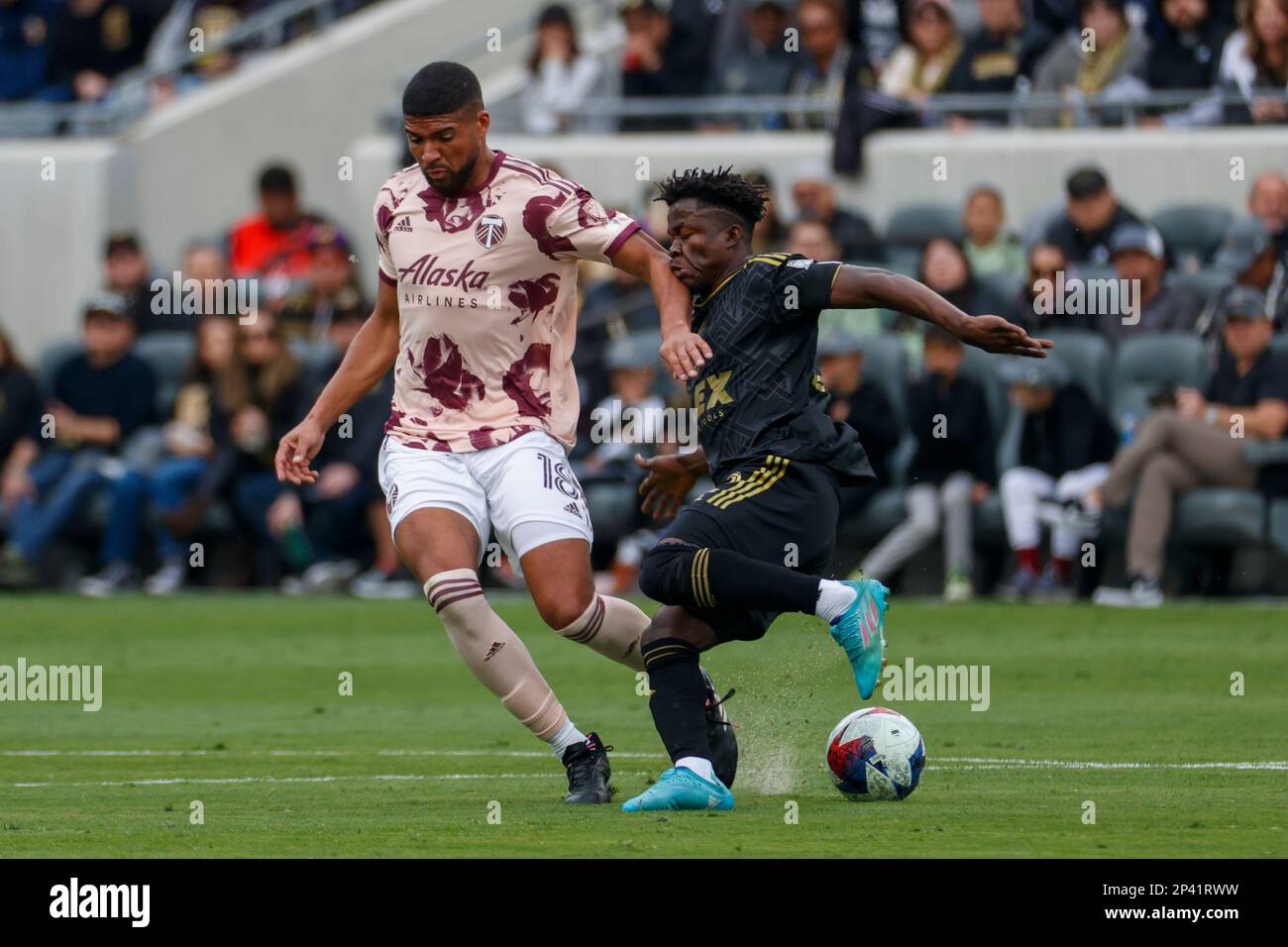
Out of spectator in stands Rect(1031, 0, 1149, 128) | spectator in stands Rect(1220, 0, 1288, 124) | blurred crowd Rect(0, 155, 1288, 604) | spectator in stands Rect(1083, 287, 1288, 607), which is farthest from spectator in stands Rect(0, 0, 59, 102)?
spectator in stands Rect(1083, 287, 1288, 607)

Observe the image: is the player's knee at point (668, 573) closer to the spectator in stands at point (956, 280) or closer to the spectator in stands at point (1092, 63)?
the spectator in stands at point (956, 280)

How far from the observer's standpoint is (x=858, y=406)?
17797 mm

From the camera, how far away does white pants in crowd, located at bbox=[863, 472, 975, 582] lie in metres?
17.9

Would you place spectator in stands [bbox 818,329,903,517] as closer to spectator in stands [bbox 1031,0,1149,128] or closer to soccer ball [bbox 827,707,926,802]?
spectator in stands [bbox 1031,0,1149,128]

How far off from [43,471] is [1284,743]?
12.8 metres

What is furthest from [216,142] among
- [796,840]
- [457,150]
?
[796,840]

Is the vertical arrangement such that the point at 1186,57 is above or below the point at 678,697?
above

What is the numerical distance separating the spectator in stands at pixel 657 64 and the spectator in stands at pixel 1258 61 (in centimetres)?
484

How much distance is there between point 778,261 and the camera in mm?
8875

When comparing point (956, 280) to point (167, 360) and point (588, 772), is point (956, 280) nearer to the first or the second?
point (167, 360)

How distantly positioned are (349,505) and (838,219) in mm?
4462

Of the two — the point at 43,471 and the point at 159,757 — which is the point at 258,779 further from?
the point at 43,471

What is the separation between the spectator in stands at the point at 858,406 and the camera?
17.7 m

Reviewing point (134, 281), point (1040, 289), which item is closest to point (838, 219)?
point (1040, 289)
